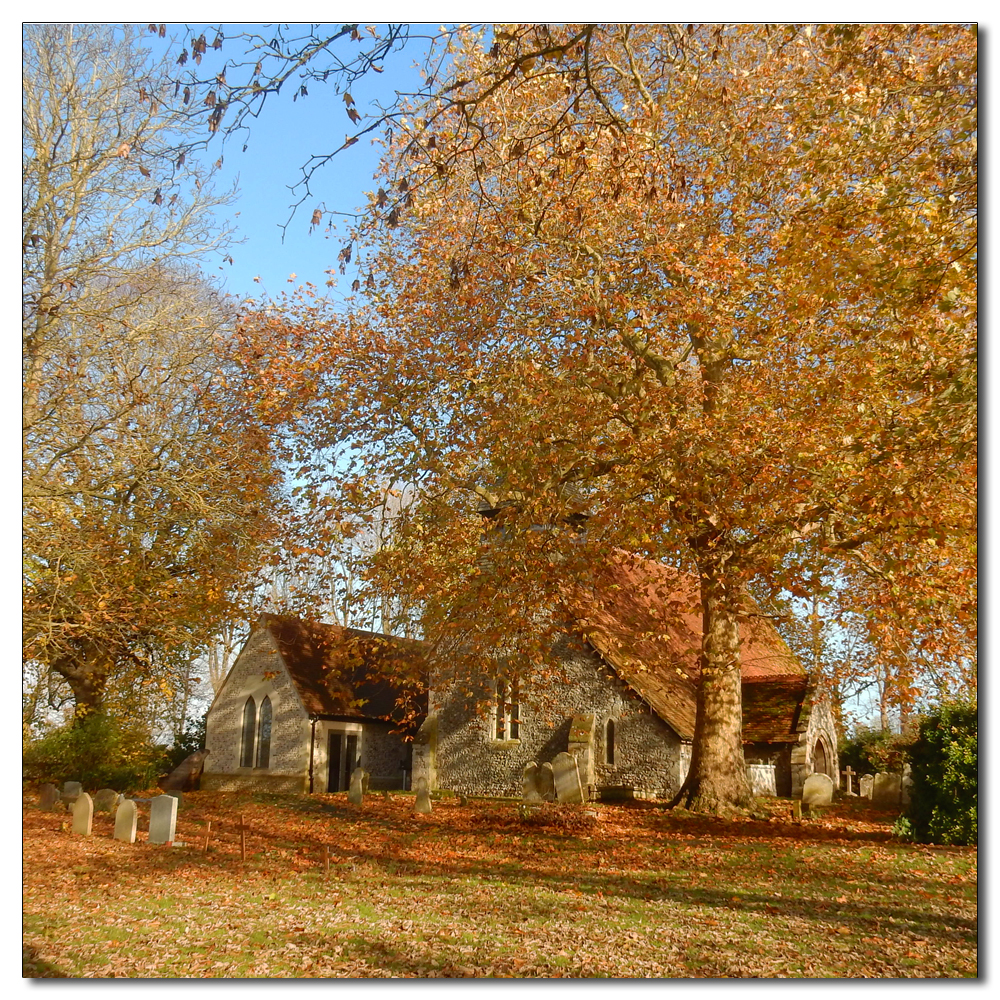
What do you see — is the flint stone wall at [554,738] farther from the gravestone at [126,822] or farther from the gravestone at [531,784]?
the gravestone at [126,822]

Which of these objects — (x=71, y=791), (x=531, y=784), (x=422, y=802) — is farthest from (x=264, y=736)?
(x=71, y=791)

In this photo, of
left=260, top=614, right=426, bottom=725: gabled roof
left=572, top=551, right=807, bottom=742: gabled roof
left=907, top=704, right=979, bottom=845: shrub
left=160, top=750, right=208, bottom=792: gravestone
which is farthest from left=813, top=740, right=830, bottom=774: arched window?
left=160, top=750, right=208, bottom=792: gravestone

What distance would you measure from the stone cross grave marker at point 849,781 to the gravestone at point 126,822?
15.2 meters

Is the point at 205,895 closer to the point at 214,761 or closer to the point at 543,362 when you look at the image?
the point at 543,362

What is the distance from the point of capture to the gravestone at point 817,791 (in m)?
15.2

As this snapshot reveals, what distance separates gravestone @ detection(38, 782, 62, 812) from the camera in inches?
442

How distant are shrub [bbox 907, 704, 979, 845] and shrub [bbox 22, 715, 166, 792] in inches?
426

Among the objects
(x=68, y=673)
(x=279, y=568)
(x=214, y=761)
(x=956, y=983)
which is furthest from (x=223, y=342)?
(x=214, y=761)

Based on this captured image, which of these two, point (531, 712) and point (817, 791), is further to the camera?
point (531, 712)

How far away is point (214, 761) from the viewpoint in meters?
23.1

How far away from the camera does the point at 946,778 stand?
9.73 metres

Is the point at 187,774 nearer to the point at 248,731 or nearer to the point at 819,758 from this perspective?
the point at 248,731

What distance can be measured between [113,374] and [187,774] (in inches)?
648

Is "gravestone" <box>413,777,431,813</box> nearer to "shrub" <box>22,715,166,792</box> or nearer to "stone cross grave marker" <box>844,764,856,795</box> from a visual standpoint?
"shrub" <box>22,715,166,792</box>
